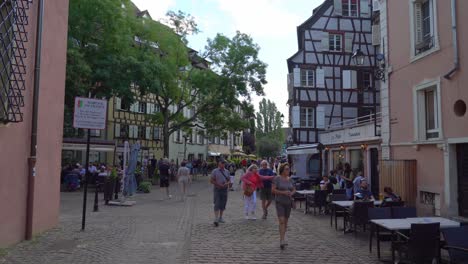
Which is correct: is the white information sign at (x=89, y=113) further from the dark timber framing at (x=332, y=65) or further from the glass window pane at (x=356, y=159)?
the dark timber framing at (x=332, y=65)

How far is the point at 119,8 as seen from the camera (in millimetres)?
25328

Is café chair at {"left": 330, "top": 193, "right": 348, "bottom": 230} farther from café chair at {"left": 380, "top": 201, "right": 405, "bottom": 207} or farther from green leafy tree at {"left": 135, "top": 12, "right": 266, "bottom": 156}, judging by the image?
green leafy tree at {"left": 135, "top": 12, "right": 266, "bottom": 156}

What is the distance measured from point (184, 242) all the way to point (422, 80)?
817 centimetres

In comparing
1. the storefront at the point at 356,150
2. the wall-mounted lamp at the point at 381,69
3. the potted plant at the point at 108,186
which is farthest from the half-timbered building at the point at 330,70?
the potted plant at the point at 108,186

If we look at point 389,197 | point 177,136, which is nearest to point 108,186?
point 389,197

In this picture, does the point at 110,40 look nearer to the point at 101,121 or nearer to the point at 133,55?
the point at 133,55

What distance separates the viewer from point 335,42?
33688mm

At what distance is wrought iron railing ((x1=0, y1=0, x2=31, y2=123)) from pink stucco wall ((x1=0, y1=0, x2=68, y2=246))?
11.6 inches

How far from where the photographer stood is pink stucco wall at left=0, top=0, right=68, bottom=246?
27.3 ft

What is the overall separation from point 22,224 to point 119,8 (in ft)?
61.5

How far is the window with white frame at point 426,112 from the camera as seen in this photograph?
1239 centimetres

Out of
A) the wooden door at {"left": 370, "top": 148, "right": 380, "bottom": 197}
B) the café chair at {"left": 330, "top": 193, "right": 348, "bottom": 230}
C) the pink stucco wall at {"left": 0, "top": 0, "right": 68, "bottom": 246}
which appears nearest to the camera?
the pink stucco wall at {"left": 0, "top": 0, "right": 68, "bottom": 246}

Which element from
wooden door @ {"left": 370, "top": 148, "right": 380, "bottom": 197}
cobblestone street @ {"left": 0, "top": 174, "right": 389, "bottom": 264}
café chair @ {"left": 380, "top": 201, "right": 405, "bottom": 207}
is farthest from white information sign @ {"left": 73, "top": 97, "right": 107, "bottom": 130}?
wooden door @ {"left": 370, "top": 148, "right": 380, "bottom": 197}

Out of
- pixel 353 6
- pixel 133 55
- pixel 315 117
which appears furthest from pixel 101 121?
pixel 353 6
